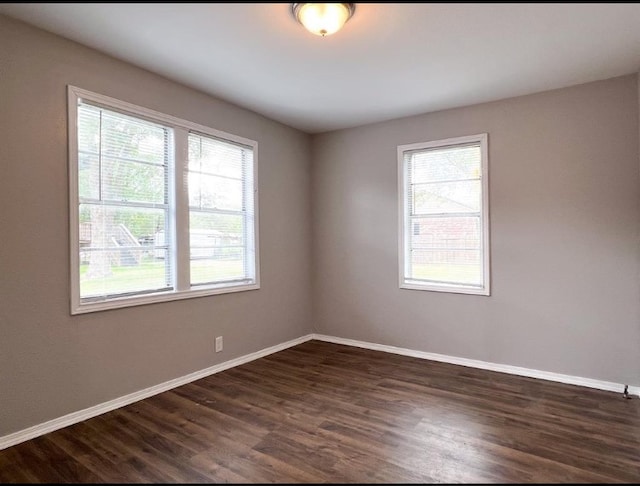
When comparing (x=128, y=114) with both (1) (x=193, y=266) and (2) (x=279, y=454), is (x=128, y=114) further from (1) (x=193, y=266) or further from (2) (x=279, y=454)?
(2) (x=279, y=454)

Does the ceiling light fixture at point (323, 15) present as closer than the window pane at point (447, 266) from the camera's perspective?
Yes

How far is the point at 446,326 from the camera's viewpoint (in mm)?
3785

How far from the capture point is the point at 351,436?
7.57 ft

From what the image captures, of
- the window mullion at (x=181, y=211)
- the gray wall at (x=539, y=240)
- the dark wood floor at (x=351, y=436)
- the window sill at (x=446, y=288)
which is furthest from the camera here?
the window sill at (x=446, y=288)

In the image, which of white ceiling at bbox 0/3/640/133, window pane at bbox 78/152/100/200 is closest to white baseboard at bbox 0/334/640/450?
window pane at bbox 78/152/100/200

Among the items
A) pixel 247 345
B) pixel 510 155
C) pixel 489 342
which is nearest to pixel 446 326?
pixel 489 342

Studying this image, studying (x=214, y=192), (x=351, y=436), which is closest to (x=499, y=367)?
(x=351, y=436)

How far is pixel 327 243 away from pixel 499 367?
232cm

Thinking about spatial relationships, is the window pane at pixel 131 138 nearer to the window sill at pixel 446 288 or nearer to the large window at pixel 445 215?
the large window at pixel 445 215

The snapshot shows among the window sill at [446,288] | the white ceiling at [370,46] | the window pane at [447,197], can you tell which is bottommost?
the window sill at [446,288]

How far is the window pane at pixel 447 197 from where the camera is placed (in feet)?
12.1

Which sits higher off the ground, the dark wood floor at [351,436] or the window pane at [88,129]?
the window pane at [88,129]

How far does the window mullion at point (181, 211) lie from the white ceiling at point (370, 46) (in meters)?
0.54

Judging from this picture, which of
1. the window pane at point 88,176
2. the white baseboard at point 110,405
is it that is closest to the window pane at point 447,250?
the white baseboard at point 110,405
